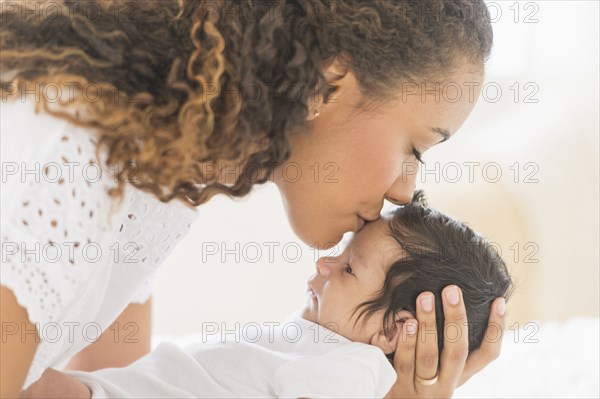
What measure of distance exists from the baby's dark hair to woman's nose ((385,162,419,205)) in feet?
0.09

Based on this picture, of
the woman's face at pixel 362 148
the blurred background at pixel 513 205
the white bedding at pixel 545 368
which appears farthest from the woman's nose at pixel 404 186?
the blurred background at pixel 513 205

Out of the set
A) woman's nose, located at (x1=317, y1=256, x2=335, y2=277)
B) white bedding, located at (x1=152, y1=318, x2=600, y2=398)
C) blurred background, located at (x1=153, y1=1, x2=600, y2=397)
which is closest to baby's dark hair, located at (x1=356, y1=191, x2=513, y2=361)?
woman's nose, located at (x1=317, y1=256, x2=335, y2=277)

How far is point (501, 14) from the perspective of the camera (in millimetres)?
3186

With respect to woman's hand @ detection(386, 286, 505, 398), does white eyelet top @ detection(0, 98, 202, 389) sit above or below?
above

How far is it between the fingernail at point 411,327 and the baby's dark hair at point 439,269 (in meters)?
0.03

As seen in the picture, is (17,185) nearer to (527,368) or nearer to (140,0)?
(140,0)

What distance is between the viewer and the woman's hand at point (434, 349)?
148 centimetres

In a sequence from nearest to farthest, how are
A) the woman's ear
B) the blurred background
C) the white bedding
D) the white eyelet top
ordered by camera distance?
the white eyelet top, the woman's ear, the white bedding, the blurred background

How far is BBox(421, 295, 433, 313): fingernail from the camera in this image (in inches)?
57.9

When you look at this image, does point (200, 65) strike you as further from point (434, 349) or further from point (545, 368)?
point (545, 368)

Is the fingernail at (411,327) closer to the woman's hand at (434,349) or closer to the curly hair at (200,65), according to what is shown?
the woman's hand at (434,349)

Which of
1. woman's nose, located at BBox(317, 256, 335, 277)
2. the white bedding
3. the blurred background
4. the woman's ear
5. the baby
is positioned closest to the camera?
the woman's ear

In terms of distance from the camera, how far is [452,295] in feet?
4.85

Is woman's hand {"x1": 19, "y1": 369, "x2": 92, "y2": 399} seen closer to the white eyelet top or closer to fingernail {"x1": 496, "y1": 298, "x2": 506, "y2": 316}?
the white eyelet top
